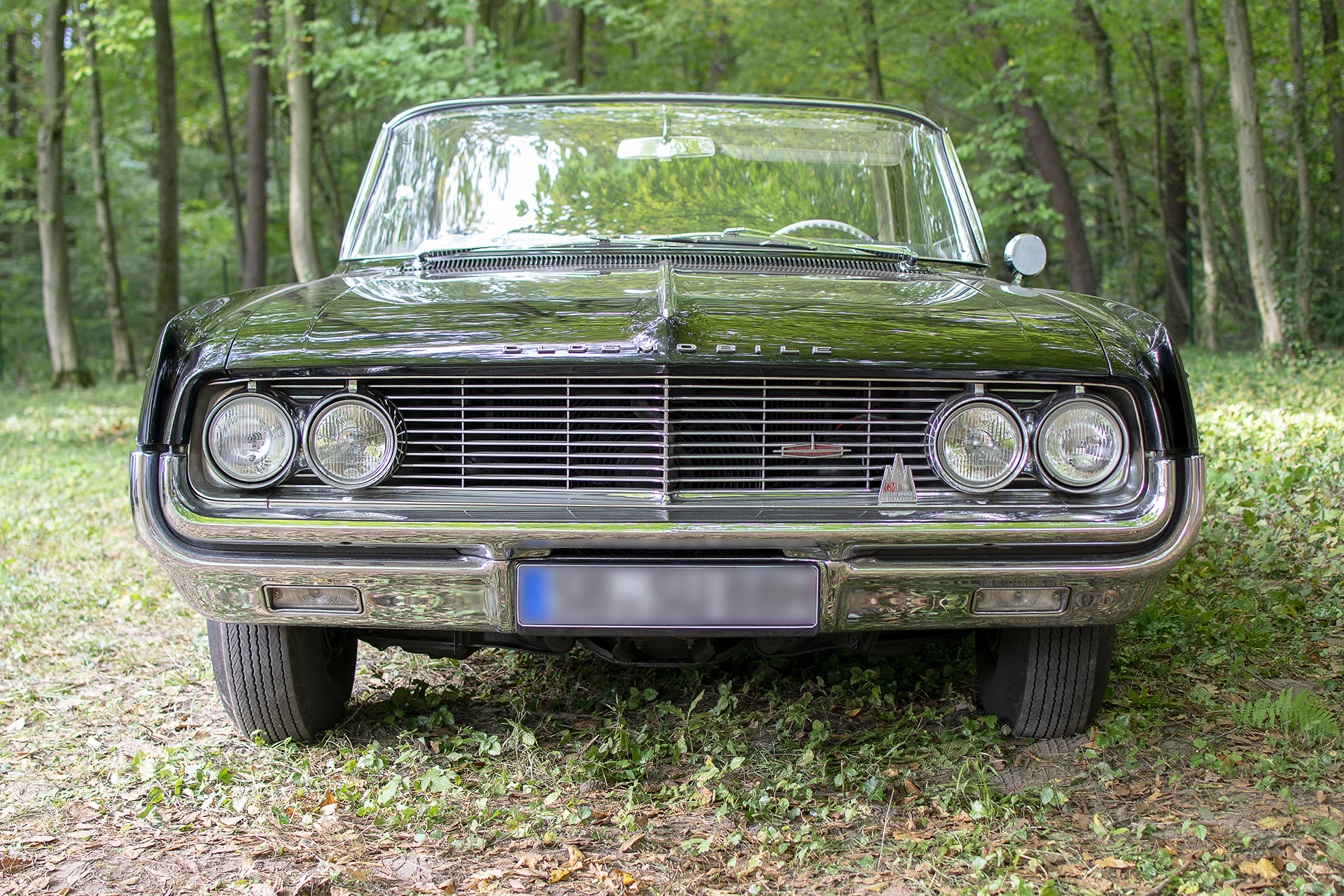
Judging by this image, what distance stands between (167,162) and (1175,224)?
55.1 feet

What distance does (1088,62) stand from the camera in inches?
687

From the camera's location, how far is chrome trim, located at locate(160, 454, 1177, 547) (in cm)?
218

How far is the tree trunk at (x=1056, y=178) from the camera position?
15.0 metres

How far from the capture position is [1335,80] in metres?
14.9

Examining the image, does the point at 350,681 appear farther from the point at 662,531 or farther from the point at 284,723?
the point at 662,531

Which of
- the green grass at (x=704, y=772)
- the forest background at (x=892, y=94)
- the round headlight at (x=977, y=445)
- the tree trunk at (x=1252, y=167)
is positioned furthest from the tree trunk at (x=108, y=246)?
the round headlight at (x=977, y=445)

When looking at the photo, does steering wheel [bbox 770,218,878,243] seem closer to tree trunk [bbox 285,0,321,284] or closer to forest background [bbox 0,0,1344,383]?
forest background [bbox 0,0,1344,383]

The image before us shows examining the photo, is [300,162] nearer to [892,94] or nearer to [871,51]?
[871,51]

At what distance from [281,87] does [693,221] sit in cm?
1510

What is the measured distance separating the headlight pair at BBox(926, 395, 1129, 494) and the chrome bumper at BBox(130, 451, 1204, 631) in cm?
9

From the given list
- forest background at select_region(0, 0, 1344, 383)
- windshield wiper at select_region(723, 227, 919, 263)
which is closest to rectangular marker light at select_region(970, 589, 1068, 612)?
windshield wiper at select_region(723, 227, 919, 263)

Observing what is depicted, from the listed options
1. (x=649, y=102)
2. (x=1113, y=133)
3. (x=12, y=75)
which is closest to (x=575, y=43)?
(x=1113, y=133)

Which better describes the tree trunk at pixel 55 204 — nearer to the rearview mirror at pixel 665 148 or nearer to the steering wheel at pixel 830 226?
the rearview mirror at pixel 665 148

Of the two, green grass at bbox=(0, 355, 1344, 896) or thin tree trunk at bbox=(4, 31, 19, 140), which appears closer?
green grass at bbox=(0, 355, 1344, 896)
